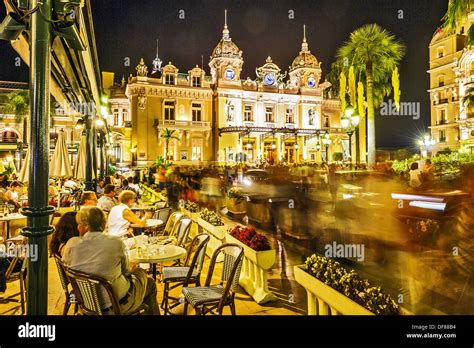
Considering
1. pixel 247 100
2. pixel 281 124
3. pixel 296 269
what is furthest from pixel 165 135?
pixel 296 269

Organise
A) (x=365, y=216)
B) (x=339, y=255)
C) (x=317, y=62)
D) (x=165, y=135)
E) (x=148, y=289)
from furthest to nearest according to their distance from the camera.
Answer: (x=317, y=62) < (x=165, y=135) < (x=365, y=216) < (x=339, y=255) < (x=148, y=289)

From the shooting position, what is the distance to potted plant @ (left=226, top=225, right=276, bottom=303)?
4.80 m

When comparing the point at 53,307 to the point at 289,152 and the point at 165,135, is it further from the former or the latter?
the point at 289,152

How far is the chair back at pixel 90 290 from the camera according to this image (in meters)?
3.06

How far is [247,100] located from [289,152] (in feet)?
31.0

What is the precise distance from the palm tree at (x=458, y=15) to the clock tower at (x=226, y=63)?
35.2 m

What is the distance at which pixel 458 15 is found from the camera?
8250 millimetres

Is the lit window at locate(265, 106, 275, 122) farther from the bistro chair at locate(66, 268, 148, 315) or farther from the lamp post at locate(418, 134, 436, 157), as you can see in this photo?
the bistro chair at locate(66, 268, 148, 315)

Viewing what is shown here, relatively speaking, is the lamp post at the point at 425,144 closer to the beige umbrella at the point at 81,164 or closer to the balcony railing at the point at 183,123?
the balcony railing at the point at 183,123

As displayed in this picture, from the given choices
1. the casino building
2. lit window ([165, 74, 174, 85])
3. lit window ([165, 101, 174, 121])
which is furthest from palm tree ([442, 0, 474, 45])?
lit window ([165, 74, 174, 85])

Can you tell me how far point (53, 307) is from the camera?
15.2 ft

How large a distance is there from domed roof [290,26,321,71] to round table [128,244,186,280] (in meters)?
47.2

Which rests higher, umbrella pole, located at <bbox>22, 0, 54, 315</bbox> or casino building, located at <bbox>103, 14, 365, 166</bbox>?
casino building, located at <bbox>103, 14, 365, 166</bbox>

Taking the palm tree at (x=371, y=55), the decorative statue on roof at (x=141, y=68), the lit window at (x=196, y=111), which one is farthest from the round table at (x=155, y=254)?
the lit window at (x=196, y=111)
